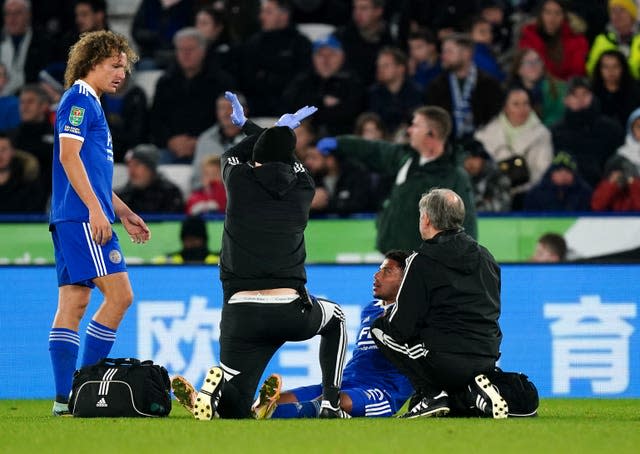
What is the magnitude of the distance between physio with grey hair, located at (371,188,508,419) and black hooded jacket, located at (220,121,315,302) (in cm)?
65

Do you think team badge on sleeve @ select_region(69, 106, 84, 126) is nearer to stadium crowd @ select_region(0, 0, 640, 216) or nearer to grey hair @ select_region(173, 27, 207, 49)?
stadium crowd @ select_region(0, 0, 640, 216)

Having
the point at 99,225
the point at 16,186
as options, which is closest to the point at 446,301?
the point at 99,225

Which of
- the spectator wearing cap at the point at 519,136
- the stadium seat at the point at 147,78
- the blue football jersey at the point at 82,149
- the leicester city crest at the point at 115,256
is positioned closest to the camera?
the blue football jersey at the point at 82,149

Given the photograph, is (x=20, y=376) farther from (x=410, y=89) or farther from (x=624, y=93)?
(x=624, y=93)

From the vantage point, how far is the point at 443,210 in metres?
8.29

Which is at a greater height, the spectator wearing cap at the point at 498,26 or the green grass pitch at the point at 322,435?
the spectator wearing cap at the point at 498,26

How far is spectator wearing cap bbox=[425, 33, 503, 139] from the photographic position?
14.9 metres

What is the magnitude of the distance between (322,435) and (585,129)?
339 inches

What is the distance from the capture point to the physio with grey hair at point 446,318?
26.9ft

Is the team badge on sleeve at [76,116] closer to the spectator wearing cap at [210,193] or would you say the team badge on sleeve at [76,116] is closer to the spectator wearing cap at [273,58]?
the spectator wearing cap at [210,193]

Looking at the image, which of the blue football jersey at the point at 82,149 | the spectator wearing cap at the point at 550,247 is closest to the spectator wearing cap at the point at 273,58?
the spectator wearing cap at the point at 550,247

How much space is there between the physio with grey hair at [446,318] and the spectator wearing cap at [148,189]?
5.95 m

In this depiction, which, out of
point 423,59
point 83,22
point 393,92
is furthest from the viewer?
point 83,22

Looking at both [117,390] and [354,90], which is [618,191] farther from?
[117,390]
